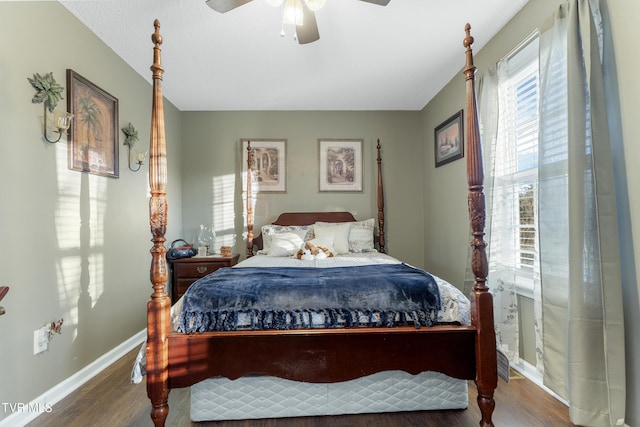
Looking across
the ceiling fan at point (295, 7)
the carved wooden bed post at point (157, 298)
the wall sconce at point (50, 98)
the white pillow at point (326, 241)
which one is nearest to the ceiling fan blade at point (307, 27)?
the ceiling fan at point (295, 7)

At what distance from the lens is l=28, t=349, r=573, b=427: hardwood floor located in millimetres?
1789

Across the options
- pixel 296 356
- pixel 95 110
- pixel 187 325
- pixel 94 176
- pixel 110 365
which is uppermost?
pixel 95 110

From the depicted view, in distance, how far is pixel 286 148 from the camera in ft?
13.5

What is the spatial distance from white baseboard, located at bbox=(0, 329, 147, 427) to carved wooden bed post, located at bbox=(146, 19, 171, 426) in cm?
85

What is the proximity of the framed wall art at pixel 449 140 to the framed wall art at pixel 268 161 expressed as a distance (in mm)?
1851

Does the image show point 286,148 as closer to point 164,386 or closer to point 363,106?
point 363,106

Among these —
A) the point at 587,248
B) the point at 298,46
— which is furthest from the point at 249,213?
the point at 587,248

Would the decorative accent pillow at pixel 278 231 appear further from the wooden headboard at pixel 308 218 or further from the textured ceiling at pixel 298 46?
the textured ceiling at pixel 298 46

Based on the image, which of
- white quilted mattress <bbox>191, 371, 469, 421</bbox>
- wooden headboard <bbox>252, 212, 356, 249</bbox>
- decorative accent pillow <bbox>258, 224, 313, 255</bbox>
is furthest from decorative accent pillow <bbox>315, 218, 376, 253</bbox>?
white quilted mattress <bbox>191, 371, 469, 421</bbox>

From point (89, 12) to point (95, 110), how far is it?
0.65 metres

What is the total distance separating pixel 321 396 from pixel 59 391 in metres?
1.67

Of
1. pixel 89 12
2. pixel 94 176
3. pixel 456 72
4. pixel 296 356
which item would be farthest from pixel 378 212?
pixel 89 12

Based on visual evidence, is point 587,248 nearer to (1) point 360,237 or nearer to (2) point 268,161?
(1) point 360,237

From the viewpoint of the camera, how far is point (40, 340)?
1.92 m
